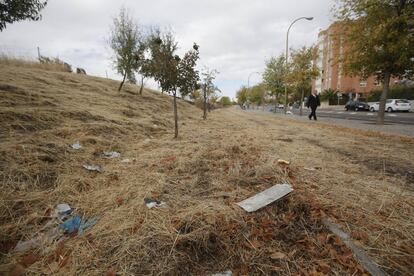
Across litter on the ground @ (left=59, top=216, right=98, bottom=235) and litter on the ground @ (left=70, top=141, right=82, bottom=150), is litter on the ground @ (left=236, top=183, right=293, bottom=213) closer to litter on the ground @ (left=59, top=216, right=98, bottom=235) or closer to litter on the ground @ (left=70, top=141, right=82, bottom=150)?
litter on the ground @ (left=59, top=216, right=98, bottom=235)

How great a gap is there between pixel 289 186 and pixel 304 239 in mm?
825

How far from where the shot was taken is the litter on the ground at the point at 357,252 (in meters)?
1.62

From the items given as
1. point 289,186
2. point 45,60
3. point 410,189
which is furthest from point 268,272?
point 45,60

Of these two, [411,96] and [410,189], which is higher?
[411,96]

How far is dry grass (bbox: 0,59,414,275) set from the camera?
174cm

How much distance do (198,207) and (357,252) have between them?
1.45m

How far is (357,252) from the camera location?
69.7 inches

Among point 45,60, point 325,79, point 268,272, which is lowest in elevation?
point 268,272

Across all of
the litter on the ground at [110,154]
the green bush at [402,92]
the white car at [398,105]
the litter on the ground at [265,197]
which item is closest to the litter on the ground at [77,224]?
the litter on the ground at [265,197]

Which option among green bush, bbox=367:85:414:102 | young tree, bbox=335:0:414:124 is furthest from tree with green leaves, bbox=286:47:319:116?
green bush, bbox=367:85:414:102

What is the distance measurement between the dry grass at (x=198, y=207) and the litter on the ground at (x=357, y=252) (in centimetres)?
6

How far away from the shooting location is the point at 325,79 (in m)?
61.2

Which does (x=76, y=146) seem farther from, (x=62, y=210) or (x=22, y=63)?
(x=22, y=63)

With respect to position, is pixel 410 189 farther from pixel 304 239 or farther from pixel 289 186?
pixel 304 239
